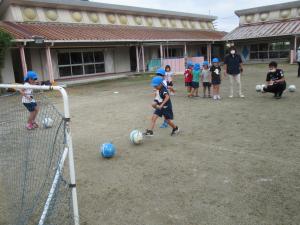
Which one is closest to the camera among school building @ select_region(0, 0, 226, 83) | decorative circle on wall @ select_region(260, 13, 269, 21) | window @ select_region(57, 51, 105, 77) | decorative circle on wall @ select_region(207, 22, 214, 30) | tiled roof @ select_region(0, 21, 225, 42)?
tiled roof @ select_region(0, 21, 225, 42)

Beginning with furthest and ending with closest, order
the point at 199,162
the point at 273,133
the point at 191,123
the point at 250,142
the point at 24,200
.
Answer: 1. the point at 191,123
2. the point at 273,133
3. the point at 250,142
4. the point at 199,162
5. the point at 24,200

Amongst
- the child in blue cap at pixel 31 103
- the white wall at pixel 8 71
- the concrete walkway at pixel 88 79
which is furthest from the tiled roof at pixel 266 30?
the child in blue cap at pixel 31 103

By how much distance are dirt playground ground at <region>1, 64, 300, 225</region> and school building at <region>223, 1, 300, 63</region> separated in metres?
22.8

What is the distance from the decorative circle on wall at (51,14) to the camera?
21.4 metres

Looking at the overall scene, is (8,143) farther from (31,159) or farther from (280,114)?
(280,114)

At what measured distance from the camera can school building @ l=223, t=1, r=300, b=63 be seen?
28.4 m

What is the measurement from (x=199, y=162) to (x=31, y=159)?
9.31ft

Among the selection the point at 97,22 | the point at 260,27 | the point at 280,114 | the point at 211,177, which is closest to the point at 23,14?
the point at 97,22

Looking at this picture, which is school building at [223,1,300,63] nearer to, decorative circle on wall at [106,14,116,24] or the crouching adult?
decorative circle on wall at [106,14,116,24]

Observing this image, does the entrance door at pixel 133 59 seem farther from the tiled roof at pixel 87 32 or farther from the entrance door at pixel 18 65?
→ the entrance door at pixel 18 65

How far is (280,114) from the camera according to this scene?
7.80m

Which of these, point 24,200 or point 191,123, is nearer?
point 24,200

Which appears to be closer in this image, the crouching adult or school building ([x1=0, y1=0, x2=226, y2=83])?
the crouching adult

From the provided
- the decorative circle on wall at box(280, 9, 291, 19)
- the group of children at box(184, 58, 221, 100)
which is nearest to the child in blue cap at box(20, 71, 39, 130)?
the group of children at box(184, 58, 221, 100)
